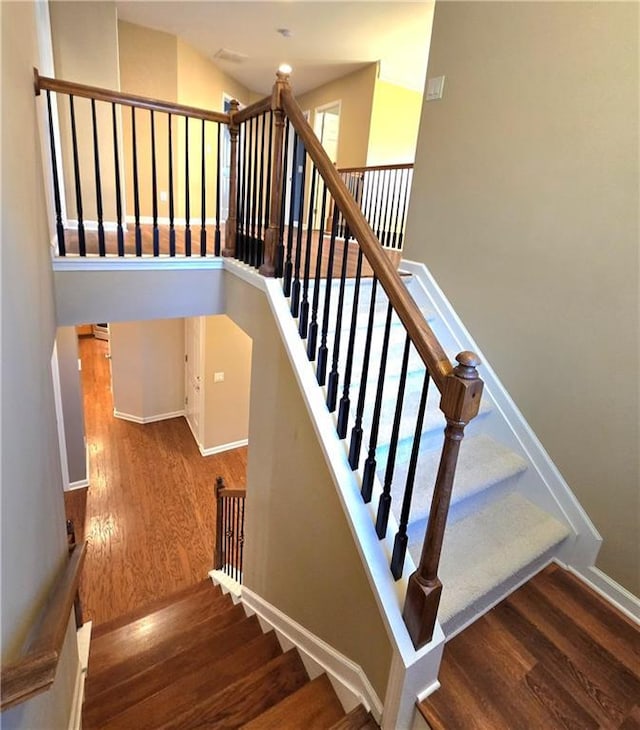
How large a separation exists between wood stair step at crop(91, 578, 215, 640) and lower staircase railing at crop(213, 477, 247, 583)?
21 cm

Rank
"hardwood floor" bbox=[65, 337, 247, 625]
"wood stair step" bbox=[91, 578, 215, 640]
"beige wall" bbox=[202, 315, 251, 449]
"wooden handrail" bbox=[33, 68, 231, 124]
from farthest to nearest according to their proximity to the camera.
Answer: "beige wall" bbox=[202, 315, 251, 449] < "hardwood floor" bbox=[65, 337, 247, 625] < "wood stair step" bbox=[91, 578, 215, 640] < "wooden handrail" bbox=[33, 68, 231, 124]

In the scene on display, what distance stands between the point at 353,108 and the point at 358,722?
7.22 m

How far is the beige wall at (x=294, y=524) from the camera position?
62.5 inches

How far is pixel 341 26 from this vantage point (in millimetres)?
4664

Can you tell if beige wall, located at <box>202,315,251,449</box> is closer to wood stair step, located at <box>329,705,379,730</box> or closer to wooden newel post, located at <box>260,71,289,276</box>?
wooden newel post, located at <box>260,71,289,276</box>

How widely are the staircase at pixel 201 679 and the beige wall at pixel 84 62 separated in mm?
3782

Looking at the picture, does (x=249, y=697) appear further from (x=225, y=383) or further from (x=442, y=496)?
(x=225, y=383)

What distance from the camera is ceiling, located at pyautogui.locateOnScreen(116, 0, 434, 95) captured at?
169 inches

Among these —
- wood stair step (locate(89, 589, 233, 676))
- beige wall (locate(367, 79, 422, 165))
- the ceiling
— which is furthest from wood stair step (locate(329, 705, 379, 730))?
beige wall (locate(367, 79, 422, 165))

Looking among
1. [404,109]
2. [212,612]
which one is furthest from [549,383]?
[404,109]

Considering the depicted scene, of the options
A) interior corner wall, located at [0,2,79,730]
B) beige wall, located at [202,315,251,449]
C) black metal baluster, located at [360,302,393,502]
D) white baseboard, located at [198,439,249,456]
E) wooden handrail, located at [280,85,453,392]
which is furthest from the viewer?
white baseboard, located at [198,439,249,456]

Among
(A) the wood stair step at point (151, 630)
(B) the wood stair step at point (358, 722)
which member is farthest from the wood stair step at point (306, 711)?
(A) the wood stair step at point (151, 630)

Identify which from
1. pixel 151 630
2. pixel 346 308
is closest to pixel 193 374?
pixel 151 630

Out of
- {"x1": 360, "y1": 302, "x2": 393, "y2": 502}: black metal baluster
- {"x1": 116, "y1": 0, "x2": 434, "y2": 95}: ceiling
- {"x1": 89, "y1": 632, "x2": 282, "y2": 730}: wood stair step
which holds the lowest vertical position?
{"x1": 89, "y1": 632, "x2": 282, "y2": 730}: wood stair step
